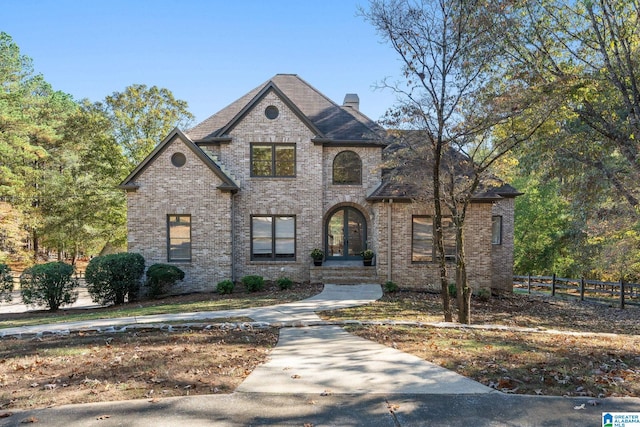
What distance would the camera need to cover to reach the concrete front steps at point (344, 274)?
15.1m

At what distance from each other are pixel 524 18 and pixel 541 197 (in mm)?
17902

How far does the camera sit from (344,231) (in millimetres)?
17094

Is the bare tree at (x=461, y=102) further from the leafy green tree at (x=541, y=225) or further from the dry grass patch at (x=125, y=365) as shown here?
the leafy green tree at (x=541, y=225)

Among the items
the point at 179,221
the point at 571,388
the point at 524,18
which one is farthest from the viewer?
the point at 179,221

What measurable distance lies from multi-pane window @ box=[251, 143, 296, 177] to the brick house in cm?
4

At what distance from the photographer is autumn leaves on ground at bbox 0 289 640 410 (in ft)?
14.9

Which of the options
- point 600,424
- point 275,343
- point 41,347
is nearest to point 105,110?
point 41,347

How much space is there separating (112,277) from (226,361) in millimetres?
9671

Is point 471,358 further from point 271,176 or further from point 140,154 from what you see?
point 140,154

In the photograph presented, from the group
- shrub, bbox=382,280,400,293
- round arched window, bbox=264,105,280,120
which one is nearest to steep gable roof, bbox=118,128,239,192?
round arched window, bbox=264,105,280,120

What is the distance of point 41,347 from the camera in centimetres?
675

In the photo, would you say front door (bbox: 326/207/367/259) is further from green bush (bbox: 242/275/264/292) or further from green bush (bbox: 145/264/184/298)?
green bush (bbox: 145/264/184/298)

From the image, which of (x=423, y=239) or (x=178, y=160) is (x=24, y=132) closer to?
(x=178, y=160)

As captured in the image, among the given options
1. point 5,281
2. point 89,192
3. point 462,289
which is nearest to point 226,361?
point 462,289
